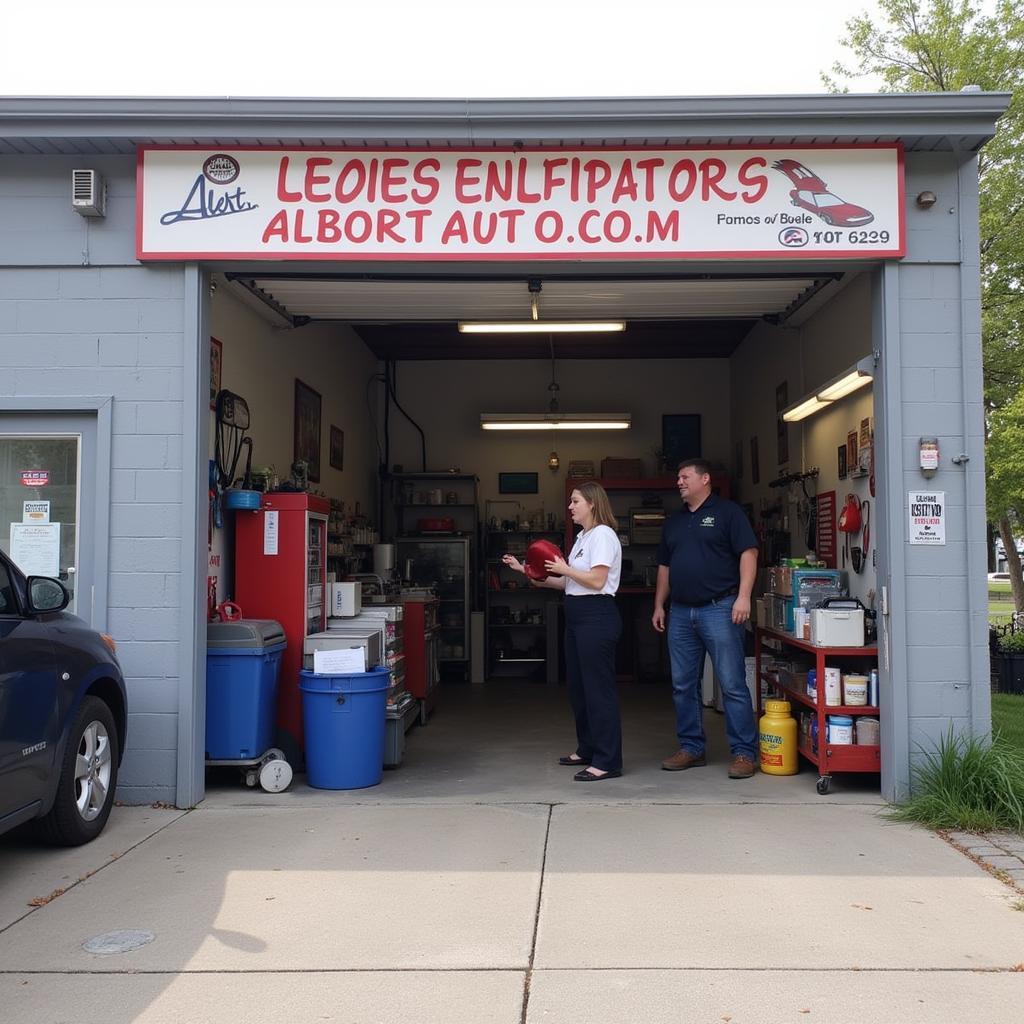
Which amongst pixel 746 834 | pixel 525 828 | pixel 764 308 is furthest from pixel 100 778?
pixel 764 308

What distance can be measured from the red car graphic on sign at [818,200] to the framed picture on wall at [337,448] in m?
5.65

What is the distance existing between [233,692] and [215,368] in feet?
6.74

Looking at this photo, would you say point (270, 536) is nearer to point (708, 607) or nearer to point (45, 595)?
point (45, 595)

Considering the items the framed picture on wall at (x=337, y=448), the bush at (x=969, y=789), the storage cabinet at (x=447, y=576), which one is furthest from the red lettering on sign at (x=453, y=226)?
the storage cabinet at (x=447, y=576)

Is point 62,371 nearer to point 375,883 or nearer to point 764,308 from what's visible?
point 375,883

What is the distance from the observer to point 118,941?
3527 millimetres

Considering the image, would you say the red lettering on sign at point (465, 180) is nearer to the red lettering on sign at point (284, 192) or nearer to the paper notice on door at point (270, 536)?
the red lettering on sign at point (284, 192)

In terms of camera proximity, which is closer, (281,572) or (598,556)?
(598,556)

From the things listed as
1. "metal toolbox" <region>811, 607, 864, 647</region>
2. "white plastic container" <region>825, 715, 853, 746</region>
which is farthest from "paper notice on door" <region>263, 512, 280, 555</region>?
"white plastic container" <region>825, 715, 853, 746</region>

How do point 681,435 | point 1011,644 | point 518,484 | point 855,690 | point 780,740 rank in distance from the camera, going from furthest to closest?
point 518,484, point 681,435, point 1011,644, point 780,740, point 855,690

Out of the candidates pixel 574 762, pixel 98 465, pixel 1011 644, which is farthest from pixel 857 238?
pixel 1011 644

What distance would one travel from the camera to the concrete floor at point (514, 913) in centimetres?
304

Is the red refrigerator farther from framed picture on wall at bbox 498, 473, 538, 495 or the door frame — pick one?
framed picture on wall at bbox 498, 473, 538, 495

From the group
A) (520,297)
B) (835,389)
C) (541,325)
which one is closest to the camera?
(835,389)
